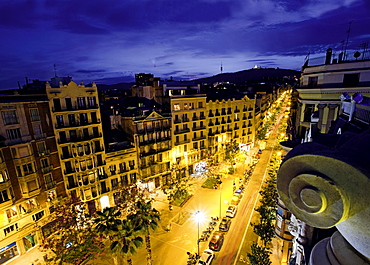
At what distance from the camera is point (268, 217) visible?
1220 inches

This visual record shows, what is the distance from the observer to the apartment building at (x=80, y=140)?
35.3 meters

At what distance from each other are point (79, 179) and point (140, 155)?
43.2ft

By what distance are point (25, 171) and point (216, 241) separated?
1269 inches

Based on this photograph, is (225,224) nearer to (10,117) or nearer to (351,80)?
(351,80)

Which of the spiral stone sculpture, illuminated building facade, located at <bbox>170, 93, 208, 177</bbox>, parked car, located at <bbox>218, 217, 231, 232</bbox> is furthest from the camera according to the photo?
illuminated building facade, located at <bbox>170, 93, 208, 177</bbox>

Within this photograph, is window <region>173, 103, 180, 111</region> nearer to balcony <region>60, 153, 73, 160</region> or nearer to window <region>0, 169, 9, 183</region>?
balcony <region>60, 153, 73, 160</region>

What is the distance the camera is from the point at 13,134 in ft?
99.6

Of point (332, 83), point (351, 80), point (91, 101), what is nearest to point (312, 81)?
point (332, 83)

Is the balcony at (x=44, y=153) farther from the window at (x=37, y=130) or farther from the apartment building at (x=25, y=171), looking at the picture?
the window at (x=37, y=130)

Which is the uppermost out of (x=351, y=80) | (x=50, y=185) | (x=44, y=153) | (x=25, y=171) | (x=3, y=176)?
(x=351, y=80)

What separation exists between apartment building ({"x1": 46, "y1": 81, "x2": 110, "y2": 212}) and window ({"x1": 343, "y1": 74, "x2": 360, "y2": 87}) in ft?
132

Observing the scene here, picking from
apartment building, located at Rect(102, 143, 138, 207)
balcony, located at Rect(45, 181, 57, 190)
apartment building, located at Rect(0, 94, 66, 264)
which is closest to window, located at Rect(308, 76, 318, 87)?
apartment building, located at Rect(102, 143, 138, 207)

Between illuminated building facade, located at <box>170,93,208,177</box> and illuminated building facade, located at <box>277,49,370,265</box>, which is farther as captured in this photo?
illuminated building facade, located at <box>170,93,208,177</box>

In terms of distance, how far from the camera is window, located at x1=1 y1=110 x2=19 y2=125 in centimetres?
2949
